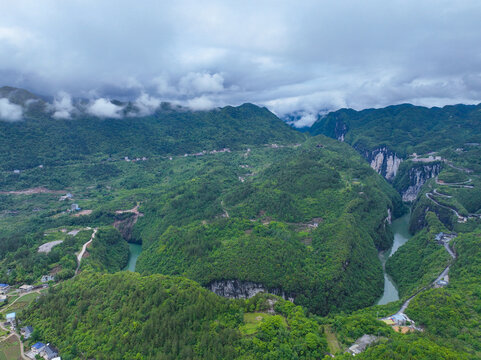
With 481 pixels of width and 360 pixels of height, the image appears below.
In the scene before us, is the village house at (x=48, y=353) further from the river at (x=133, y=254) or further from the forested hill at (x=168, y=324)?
the river at (x=133, y=254)

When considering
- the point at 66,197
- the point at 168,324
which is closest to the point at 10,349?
the point at 168,324

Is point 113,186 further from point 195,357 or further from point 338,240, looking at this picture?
point 195,357

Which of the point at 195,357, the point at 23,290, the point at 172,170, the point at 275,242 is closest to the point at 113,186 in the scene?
the point at 172,170

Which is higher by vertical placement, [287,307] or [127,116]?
[127,116]

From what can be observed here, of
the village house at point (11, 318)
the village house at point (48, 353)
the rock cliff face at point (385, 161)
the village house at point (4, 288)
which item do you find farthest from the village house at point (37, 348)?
the rock cliff face at point (385, 161)

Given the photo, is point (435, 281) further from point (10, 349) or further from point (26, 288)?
point (26, 288)
